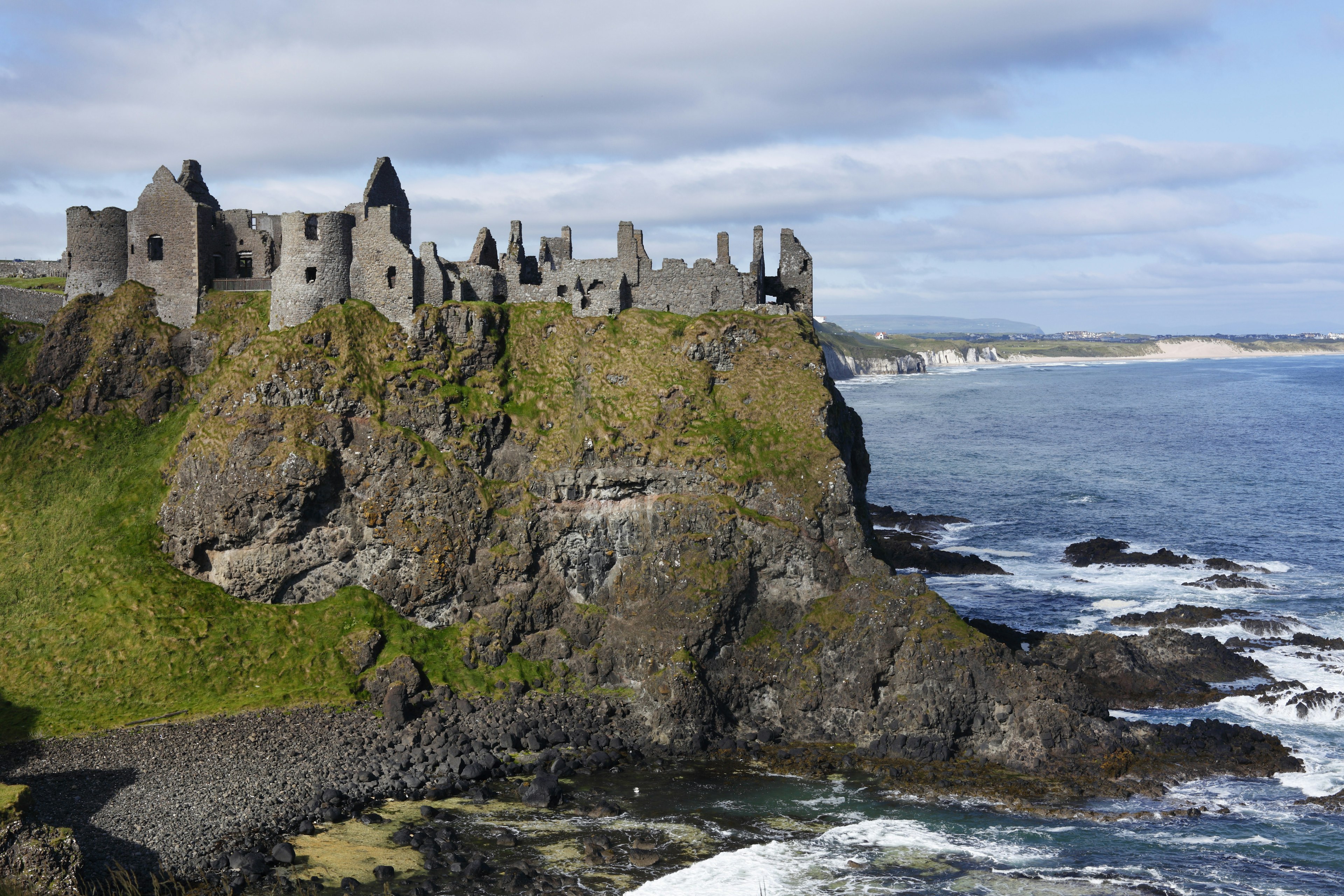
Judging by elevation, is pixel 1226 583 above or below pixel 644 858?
above

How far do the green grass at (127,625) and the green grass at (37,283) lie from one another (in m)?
11.2

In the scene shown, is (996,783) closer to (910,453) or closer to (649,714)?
(649,714)

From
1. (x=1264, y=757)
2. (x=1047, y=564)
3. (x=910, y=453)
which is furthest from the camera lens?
(x=910, y=453)

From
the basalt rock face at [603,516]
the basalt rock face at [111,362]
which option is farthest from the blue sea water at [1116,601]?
the basalt rock face at [111,362]

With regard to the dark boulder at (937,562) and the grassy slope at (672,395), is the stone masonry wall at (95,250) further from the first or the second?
the dark boulder at (937,562)

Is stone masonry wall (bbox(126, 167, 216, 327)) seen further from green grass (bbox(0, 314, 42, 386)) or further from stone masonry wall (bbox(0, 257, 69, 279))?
stone masonry wall (bbox(0, 257, 69, 279))

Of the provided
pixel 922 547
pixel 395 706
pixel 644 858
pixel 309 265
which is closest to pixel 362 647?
pixel 395 706

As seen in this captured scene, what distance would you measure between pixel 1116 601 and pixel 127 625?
55490 mm

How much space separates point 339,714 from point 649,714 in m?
13.7

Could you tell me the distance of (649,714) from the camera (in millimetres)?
47875

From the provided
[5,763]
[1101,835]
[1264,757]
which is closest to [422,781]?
[5,763]

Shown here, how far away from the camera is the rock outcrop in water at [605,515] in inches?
1876

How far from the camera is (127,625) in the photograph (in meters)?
49.0

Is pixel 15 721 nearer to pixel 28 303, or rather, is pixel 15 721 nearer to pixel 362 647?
pixel 362 647
